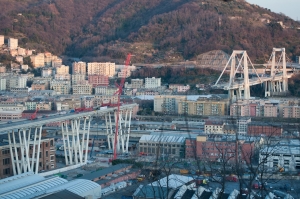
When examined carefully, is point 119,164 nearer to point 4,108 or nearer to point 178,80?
point 4,108

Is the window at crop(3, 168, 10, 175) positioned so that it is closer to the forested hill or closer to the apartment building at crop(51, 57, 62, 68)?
the forested hill

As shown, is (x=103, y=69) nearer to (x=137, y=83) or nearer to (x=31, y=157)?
(x=137, y=83)

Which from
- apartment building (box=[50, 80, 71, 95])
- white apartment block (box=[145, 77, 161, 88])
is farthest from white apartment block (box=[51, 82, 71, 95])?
white apartment block (box=[145, 77, 161, 88])

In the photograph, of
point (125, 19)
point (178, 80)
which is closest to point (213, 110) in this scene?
point (178, 80)

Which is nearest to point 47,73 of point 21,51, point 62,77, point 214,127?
point 62,77

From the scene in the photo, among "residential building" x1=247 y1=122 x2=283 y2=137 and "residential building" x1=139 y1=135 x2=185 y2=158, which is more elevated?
"residential building" x1=247 y1=122 x2=283 y2=137

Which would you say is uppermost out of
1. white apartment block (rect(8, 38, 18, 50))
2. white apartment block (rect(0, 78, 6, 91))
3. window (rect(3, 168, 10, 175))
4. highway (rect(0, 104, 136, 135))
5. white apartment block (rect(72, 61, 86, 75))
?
white apartment block (rect(8, 38, 18, 50))
